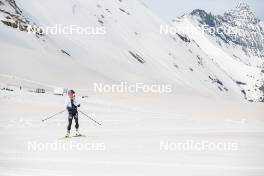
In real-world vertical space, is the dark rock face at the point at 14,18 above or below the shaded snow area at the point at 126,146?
above

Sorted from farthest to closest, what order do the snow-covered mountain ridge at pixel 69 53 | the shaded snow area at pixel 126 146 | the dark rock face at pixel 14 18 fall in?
the dark rock face at pixel 14 18 < the snow-covered mountain ridge at pixel 69 53 < the shaded snow area at pixel 126 146

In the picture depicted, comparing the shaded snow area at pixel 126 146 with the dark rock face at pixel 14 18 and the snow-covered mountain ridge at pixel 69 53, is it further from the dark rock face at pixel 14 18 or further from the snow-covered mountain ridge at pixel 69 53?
the dark rock face at pixel 14 18

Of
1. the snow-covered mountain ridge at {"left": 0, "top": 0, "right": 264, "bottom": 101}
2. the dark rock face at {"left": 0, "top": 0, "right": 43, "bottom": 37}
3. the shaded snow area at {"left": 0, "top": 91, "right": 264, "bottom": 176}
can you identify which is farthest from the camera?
the dark rock face at {"left": 0, "top": 0, "right": 43, "bottom": 37}

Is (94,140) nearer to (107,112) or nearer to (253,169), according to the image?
(253,169)

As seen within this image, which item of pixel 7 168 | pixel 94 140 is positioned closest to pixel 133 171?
pixel 7 168

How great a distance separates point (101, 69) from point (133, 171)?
127 metres

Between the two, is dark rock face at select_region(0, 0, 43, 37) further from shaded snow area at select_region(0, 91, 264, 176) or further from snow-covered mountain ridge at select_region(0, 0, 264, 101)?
shaded snow area at select_region(0, 91, 264, 176)

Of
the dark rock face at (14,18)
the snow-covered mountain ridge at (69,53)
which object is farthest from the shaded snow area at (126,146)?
the dark rock face at (14,18)

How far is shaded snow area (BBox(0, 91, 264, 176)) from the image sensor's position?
13.7 meters

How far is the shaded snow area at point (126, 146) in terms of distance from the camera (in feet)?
45.0

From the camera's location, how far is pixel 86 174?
42.6 feet

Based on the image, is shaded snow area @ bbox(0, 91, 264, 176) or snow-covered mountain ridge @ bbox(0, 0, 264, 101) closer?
shaded snow area @ bbox(0, 91, 264, 176)

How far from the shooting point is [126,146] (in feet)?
60.4

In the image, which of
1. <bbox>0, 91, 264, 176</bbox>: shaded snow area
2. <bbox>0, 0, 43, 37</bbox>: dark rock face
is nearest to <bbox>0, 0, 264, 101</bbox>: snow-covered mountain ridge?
<bbox>0, 0, 43, 37</bbox>: dark rock face
